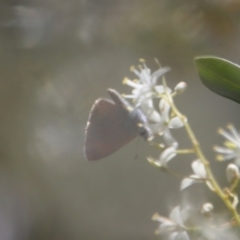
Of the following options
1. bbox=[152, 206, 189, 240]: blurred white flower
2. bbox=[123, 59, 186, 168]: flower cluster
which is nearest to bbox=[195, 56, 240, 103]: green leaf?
bbox=[123, 59, 186, 168]: flower cluster

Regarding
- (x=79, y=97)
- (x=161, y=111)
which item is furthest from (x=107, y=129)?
(x=79, y=97)

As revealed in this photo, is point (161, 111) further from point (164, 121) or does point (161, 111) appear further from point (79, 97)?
point (79, 97)

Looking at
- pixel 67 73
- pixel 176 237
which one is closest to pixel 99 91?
pixel 67 73

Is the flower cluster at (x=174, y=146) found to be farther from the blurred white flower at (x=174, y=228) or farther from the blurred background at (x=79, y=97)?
the blurred background at (x=79, y=97)

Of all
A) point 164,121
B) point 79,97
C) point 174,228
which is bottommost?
point 174,228

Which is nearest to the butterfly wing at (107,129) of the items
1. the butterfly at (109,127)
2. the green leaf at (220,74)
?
the butterfly at (109,127)

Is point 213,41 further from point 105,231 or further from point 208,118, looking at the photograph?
point 105,231

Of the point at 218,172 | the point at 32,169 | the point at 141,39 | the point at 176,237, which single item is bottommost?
the point at 176,237
